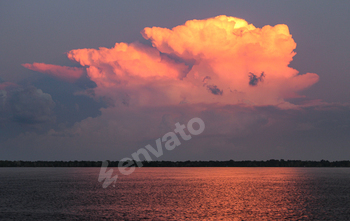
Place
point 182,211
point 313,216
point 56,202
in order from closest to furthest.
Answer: point 313,216
point 182,211
point 56,202

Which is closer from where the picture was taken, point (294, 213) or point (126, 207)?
point (294, 213)

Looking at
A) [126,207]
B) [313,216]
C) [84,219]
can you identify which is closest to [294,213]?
[313,216]

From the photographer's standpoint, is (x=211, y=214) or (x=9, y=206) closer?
(x=211, y=214)

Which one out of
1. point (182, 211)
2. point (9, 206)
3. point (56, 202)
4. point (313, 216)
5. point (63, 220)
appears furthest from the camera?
point (56, 202)

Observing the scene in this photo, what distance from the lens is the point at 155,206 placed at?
207 feet

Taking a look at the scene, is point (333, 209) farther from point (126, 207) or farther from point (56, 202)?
point (56, 202)

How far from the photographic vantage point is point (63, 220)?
48531mm

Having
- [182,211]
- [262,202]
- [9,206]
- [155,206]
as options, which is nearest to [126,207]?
[155,206]

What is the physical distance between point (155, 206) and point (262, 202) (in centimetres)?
2340

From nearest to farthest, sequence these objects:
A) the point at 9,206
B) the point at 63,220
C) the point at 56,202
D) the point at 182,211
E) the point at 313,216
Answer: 1. the point at 63,220
2. the point at 313,216
3. the point at 182,211
4. the point at 9,206
5. the point at 56,202

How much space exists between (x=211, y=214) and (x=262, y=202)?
2065 cm

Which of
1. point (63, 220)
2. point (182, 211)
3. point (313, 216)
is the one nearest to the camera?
point (63, 220)

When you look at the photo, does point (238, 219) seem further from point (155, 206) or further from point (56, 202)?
point (56, 202)

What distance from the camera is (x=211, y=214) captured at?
181 feet
